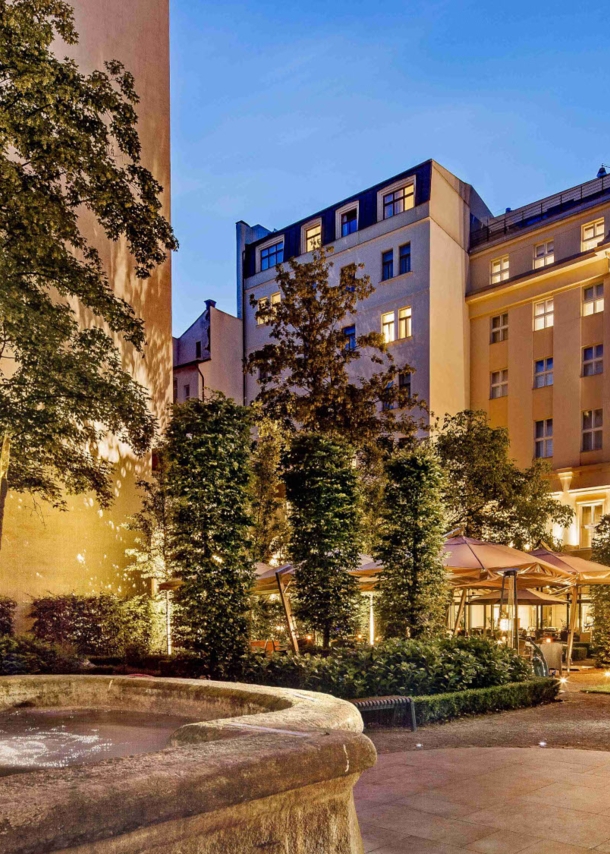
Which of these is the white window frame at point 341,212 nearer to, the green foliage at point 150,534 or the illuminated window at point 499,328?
the illuminated window at point 499,328

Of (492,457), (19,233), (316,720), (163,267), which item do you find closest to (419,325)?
(492,457)

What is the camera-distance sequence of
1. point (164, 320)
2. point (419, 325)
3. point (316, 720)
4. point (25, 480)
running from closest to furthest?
1. point (316, 720)
2. point (25, 480)
3. point (164, 320)
4. point (419, 325)

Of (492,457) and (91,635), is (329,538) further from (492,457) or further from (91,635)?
(492,457)

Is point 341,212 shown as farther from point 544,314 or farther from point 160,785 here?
point 160,785

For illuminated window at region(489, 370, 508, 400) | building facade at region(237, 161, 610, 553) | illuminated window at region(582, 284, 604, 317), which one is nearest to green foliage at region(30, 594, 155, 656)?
building facade at region(237, 161, 610, 553)

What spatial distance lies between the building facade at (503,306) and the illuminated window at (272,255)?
208cm

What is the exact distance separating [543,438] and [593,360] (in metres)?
3.95

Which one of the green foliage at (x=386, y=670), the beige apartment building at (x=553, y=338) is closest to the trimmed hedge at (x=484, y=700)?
the green foliage at (x=386, y=670)

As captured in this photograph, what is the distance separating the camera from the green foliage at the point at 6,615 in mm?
17859

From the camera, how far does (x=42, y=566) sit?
19.4 metres

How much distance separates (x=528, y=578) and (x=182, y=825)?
1783cm

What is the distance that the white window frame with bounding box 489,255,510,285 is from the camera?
122 feet

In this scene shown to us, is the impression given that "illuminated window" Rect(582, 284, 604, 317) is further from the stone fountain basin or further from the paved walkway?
the stone fountain basin

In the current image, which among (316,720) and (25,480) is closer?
(316,720)
